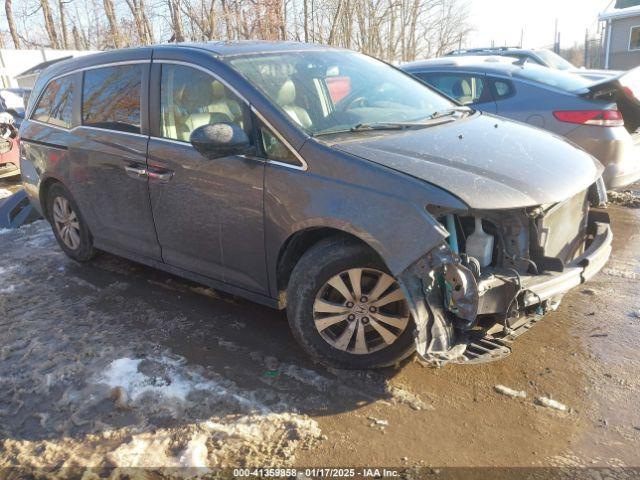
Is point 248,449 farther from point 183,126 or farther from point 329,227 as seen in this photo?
point 183,126

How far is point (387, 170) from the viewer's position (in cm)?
276

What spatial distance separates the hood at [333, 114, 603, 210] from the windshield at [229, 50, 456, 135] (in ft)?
1.07

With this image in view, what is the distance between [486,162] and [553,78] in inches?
151

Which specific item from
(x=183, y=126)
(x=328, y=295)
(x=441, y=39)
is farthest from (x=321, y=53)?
(x=441, y=39)

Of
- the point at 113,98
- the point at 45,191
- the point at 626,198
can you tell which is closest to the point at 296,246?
the point at 113,98

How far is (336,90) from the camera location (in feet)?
12.2

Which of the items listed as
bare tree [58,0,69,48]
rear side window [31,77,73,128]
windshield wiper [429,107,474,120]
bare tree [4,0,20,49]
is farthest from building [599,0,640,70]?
bare tree [4,0,20,49]

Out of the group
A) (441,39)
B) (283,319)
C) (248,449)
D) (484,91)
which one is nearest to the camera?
(248,449)

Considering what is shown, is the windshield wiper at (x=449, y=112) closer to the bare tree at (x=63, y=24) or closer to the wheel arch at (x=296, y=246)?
the wheel arch at (x=296, y=246)

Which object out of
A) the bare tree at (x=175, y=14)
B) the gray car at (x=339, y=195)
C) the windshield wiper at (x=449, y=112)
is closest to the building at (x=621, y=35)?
the bare tree at (x=175, y=14)

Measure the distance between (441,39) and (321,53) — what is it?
26.3 metres

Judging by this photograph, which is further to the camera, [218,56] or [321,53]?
[321,53]

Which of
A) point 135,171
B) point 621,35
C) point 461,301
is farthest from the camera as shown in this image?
point 621,35

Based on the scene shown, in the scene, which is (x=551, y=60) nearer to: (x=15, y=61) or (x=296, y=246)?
(x=296, y=246)
